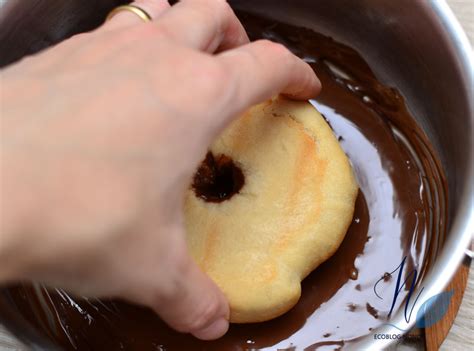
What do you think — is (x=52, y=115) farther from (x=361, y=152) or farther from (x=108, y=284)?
(x=361, y=152)

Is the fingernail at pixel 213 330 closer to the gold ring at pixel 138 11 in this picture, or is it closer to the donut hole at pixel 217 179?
the donut hole at pixel 217 179

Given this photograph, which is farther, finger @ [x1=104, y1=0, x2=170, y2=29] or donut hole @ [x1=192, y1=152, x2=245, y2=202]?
donut hole @ [x1=192, y1=152, x2=245, y2=202]

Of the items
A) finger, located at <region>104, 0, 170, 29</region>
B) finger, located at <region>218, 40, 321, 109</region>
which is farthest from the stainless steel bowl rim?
finger, located at <region>104, 0, 170, 29</region>

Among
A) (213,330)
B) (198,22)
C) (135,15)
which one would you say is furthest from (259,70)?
(213,330)

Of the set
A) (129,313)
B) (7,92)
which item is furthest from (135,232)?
(129,313)

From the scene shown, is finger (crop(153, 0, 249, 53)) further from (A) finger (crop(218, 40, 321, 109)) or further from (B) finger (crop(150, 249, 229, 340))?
(B) finger (crop(150, 249, 229, 340))

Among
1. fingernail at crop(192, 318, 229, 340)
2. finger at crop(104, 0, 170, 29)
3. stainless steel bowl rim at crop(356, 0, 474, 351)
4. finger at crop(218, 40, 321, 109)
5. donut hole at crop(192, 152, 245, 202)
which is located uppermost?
finger at crop(218, 40, 321, 109)
